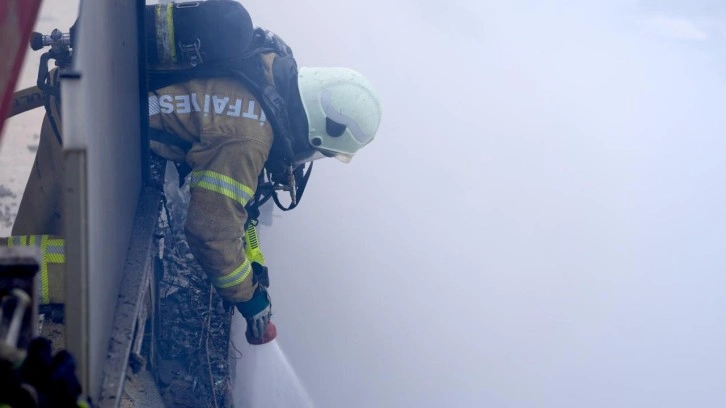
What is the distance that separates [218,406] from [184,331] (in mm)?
355

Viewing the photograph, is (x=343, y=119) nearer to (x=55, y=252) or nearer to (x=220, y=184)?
(x=220, y=184)

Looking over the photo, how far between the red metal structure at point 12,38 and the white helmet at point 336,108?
130 centimetres

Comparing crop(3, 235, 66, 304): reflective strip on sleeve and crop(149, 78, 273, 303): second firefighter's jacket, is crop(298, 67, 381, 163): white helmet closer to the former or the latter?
crop(149, 78, 273, 303): second firefighter's jacket

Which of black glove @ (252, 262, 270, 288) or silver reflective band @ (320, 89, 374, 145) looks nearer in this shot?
silver reflective band @ (320, 89, 374, 145)

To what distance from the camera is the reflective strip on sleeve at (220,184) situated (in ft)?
9.25

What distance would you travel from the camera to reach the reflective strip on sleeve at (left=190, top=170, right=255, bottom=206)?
2820 mm

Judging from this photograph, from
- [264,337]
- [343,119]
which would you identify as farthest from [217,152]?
[264,337]

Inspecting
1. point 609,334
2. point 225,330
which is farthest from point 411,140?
point 225,330

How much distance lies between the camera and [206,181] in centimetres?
283

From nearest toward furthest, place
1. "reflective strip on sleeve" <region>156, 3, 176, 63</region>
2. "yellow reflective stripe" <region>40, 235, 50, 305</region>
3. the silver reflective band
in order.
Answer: "yellow reflective stripe" <region>40, 235, 50, 305</region> → "reflective strip on sleeve" <region>156, 3, 176, 63</region> → the silver reflective band

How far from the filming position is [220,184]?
282 cm

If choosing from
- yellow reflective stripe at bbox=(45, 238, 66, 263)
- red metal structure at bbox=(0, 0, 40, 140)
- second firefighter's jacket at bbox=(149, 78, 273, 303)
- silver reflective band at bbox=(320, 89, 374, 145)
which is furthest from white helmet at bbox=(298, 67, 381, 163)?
red metal structure at bbox=(0, 0, 40, 140)

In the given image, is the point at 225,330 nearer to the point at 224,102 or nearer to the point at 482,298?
the point at 224,102

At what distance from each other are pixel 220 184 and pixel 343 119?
626 millimetres
